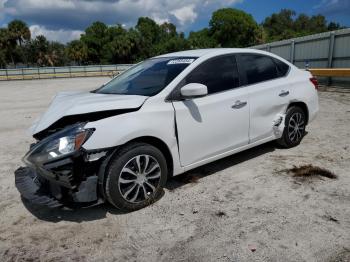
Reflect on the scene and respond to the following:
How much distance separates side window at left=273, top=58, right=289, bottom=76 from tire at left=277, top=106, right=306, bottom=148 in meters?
0.57

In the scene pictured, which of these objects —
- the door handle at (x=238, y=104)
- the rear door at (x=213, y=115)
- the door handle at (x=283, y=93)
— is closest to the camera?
the rear door at (x=213, y=115)

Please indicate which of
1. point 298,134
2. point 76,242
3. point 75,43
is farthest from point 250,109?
point 75,43

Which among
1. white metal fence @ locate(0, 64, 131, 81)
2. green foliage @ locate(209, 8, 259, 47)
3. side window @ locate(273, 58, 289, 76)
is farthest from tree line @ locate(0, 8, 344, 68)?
Result: side window @ locate(273, 58, 289, 76)

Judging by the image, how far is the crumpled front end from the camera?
3.34 metres

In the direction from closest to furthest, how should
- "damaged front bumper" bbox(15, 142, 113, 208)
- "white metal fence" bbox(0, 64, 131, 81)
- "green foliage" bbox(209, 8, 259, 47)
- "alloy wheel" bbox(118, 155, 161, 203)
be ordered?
"damaged front bumper" bbox(15, 142, 113, 208), "alloy wheel" bbox(118, 155, 161, 203), "white metal fence" bbox(0, 64, 131, 81), "green foliage" bbox(209, 8, 259, 47)

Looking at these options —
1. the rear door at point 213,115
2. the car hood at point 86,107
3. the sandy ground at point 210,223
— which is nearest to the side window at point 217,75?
the rear door at point 213,115

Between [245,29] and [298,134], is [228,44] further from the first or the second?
[298,134]

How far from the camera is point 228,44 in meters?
84.1

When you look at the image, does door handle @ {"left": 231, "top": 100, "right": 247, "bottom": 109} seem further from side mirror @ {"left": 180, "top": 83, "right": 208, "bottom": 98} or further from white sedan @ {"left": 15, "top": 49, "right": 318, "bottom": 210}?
side mirror @ {"left": 180, "top": 83, "right": 208, "bottom": 98}

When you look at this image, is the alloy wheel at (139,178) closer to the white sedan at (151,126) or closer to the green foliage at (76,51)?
the white sedan at (151,126)

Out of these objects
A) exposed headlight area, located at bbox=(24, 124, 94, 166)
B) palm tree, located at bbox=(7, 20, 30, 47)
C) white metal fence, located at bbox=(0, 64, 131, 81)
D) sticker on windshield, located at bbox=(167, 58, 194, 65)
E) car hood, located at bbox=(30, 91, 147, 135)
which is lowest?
white metal fence, located at bbox=(0, 64, 131, 81)

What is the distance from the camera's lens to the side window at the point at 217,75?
4.33 m

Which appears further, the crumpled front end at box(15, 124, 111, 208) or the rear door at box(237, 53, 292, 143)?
the rear door at box(237, 53, 292, 143)

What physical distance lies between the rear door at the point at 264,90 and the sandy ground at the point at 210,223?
58cm
